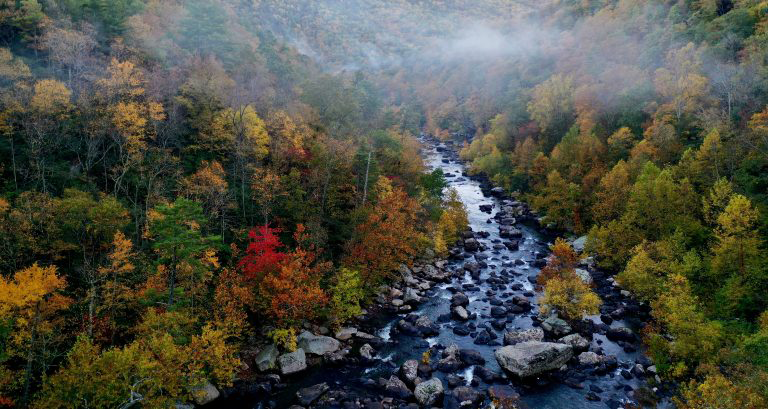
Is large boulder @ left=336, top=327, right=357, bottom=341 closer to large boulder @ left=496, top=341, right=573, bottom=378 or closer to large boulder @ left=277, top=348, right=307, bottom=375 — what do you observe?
large boulder @ left=277, top=348, right=307, bottom=375

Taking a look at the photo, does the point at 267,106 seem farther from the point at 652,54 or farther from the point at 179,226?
the point at 652,54

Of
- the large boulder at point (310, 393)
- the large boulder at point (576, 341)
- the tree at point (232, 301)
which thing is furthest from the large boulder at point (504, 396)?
the tree at point (232, 301)

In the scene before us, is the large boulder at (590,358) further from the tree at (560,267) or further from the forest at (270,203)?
the tree at (560,267)

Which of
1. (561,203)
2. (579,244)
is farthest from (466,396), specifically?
(561,203)

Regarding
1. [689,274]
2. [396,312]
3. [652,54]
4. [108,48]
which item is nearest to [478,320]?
[396,312]

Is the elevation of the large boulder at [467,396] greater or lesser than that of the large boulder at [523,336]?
greater

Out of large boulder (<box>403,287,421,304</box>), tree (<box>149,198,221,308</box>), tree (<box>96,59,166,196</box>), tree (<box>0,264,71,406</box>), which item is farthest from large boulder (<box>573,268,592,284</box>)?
tree (<box>0,264,71,406</box>)

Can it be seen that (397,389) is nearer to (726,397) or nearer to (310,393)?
(310,393)
